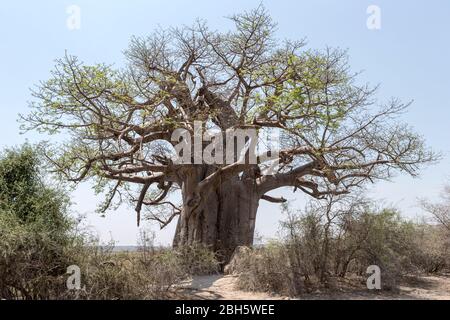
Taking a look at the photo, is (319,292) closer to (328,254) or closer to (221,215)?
(328,254)

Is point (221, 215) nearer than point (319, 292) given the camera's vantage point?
No

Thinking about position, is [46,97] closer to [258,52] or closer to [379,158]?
[258,52]

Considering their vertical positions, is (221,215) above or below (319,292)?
above

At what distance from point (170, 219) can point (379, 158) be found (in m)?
10.0

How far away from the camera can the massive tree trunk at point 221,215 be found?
1309 centimetres

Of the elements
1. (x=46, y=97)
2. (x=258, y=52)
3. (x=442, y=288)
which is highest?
(x=258, y=52)

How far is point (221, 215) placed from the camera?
13.8 meters

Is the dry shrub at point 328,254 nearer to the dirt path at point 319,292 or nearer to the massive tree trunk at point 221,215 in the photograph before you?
the dirt path at point 319,292

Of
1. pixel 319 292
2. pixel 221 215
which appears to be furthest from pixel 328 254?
pixel 221 215

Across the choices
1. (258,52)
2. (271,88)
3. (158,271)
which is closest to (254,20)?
(258,52)

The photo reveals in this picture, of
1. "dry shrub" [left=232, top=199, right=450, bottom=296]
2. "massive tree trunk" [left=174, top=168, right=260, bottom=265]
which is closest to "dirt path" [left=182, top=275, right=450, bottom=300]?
"dry shrub" [left=232, top=199, right=450, bottom=296]

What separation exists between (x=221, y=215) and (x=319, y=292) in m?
5.49
